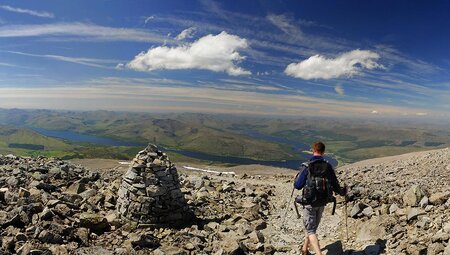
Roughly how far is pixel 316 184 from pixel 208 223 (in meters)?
6.89

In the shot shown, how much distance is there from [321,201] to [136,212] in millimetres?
7957

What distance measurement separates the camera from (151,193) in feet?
48.0

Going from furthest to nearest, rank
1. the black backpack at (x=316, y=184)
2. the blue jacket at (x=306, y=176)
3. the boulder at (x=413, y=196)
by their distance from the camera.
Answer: the boulder at (x=413, y=196), the blue jacket at (x=306, y=176), the black backpack at (x=316, y=184)

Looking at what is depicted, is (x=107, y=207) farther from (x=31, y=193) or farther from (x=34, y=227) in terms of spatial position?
(x=34, y=227)

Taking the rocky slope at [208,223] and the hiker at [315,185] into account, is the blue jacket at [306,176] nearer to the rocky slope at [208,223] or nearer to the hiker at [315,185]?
A: the hiker at [315,185]

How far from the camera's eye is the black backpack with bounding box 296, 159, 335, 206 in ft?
35.7

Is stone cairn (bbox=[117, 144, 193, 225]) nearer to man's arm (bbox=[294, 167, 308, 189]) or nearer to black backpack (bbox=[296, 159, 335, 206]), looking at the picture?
man's arm (bbox=[294, 167, 308, 189])

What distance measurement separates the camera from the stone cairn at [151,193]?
14.6 m

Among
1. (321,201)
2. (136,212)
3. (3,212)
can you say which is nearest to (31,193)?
(3,212)

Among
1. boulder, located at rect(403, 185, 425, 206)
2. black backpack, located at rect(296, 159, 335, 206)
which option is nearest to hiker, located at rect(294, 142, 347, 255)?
black backpack, located at rect(296, 159, 335, 206)

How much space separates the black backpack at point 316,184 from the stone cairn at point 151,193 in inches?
262

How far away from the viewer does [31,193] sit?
50.4 feet

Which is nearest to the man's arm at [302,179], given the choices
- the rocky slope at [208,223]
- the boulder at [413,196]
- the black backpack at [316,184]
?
the black backpack at [316,184]

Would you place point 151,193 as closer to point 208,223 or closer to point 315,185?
point 208,223
